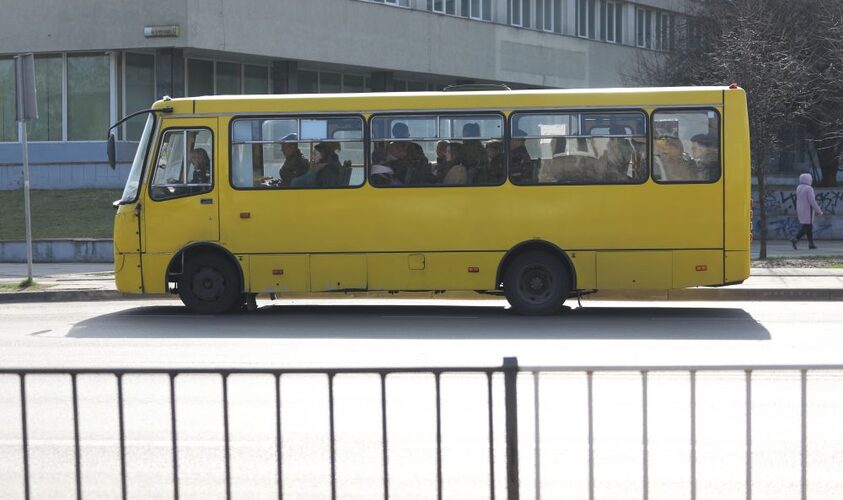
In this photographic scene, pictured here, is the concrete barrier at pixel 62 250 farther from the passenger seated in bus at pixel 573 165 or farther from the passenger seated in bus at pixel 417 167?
the passenger seated in bus at pixel 573 165

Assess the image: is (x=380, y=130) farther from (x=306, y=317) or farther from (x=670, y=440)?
(x=670, y=440)

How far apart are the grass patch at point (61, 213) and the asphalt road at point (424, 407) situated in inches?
600

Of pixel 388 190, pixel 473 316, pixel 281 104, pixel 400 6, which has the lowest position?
pixel 473 316

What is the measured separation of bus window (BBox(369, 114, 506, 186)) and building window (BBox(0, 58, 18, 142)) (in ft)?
95.4

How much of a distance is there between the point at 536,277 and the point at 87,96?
29.2m

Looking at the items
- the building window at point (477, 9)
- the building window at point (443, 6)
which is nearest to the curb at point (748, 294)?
the building window at point (443, 6)

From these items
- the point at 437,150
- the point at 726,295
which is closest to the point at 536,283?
the point at 437,150

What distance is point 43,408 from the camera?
949 centimetres

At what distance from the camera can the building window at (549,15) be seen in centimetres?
5412

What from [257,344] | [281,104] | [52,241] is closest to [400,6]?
[52,241]

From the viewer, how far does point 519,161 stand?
16.1m

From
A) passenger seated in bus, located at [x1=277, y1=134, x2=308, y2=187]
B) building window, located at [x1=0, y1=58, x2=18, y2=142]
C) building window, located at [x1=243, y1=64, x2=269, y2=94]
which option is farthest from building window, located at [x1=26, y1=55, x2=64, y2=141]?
passenger seated in bus, located at [x1=277, y1=134, x2=308, y2=187]

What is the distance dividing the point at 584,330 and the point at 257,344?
3691mm

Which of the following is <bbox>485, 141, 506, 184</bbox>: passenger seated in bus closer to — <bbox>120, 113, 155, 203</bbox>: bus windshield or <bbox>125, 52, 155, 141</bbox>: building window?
<bbox>120, 113, 155, 203</bbox>: bus windshield
